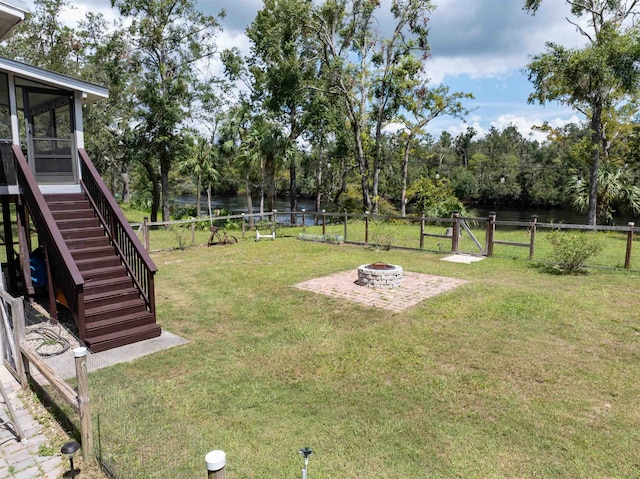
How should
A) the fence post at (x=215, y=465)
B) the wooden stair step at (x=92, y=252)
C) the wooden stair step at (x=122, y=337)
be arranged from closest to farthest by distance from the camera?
the fence post at (x=215, y=465), the wooden stair step at (x=122, y=337), the wooden stair step at (x=92, y=252)

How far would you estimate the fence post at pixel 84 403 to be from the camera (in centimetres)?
312

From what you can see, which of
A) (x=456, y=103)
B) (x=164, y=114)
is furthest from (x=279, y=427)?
(x=456, y=103)

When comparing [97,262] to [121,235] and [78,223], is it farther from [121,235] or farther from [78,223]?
[78,223]

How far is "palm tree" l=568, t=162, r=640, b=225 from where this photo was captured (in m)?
18.1

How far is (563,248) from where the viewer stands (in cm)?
922

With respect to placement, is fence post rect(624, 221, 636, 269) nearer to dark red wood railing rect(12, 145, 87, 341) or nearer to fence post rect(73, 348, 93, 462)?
fence post rect(73, 348, 93, 462)

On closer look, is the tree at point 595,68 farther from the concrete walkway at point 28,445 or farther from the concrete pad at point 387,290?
the concrete walkway at point 28,445

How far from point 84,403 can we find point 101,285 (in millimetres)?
3301

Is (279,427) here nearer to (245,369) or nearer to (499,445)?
(245,369)

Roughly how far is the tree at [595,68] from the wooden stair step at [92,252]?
1753 centimetres

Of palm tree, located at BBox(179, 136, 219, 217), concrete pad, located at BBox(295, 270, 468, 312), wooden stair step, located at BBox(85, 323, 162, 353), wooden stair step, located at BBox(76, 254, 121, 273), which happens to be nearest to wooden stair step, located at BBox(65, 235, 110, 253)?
wooden stair step, located at BBox(76, 254, 121, 273)

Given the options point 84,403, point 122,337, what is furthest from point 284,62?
point 84,403

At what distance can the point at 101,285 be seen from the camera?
6.10 m

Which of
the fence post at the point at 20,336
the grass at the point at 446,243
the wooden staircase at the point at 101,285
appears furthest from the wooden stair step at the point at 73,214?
the grass at the point at 446,243
